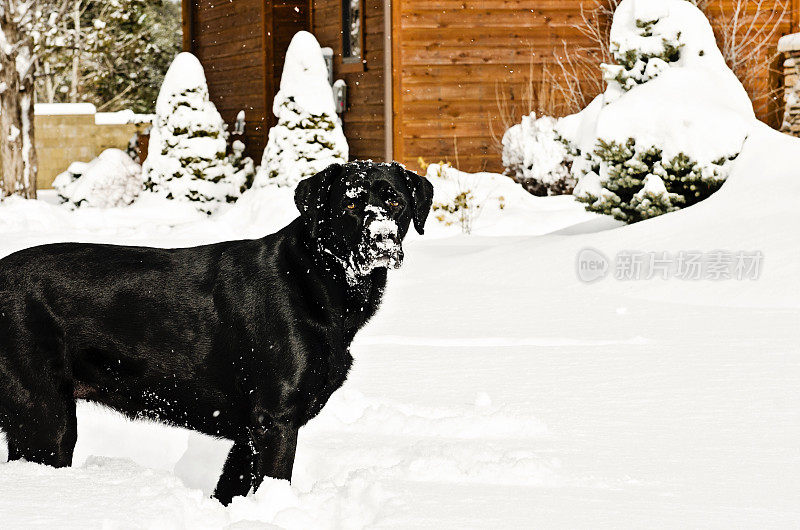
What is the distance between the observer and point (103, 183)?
2056 centimetres

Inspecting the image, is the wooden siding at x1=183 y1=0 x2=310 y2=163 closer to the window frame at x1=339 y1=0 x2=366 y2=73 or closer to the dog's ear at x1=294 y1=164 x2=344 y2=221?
the window frame at x1=339 y1=0 x2=366 y2=73

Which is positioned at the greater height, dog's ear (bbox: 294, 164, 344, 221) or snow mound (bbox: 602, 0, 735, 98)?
snow mound (bbox: 602, 0, 735, 98)

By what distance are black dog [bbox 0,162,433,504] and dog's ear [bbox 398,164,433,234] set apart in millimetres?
124

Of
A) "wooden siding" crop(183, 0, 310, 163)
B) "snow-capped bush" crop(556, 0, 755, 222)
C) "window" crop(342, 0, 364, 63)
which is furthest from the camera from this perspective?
"wooden siding" crop(183, 0, 310, 163)

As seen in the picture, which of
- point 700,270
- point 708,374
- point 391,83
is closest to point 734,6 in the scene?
point 391,83

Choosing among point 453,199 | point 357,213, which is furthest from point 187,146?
point 357,213

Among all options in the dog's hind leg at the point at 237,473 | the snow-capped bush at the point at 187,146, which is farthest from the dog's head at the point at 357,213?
the snow-capped bush at the point at 187,146

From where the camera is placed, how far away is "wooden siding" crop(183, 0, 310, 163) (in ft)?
63.0

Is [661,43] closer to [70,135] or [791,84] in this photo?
[791,84]

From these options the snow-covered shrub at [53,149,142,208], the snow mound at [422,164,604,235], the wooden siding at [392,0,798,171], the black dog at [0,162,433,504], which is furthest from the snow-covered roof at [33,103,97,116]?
the black dog at [0,162,433,504]

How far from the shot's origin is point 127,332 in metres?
3.84

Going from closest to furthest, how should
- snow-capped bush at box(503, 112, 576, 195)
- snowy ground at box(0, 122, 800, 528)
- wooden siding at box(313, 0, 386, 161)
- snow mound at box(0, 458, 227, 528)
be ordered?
snow mound at box(0, 458, 227, 528) < snowy ground at box(0, 122, 800, 528) < snow-capped bush at box(503, 112, 576, 195) < wooden siding at box(313, 0, 386, 161)

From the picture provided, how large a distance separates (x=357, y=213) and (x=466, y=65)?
13.0 metres

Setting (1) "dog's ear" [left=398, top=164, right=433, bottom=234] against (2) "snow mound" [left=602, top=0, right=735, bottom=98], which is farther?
(2) "snow mound" [left=602, top=0, right=735, bottom=98]
